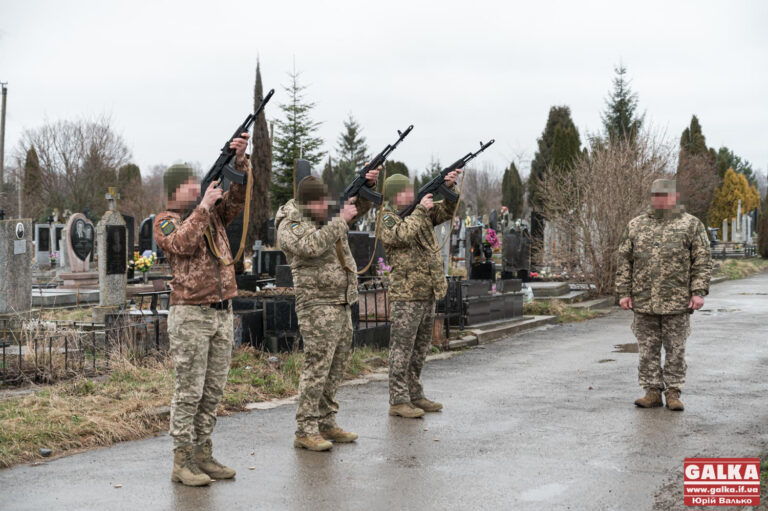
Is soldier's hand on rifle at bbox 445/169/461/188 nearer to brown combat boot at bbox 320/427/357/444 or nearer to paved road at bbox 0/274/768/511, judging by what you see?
paved road at bbox 0/274/768/511

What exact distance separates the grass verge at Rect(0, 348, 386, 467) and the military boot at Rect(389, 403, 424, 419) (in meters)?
1.44

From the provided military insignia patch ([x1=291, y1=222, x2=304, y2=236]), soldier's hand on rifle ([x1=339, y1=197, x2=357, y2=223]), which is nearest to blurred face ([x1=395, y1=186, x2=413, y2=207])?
soldier's hand on rifle ([x1=339, y1=197, x2=357, y2=223])

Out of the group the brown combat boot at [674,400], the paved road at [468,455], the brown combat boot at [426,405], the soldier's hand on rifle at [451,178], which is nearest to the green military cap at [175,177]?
the paved road at [468,455]

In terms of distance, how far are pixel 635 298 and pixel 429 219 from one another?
2.02 meters

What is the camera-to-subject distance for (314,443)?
564 cm

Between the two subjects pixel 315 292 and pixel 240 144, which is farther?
pixel 315 292

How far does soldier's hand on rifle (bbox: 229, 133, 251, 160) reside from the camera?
5012 millimetres

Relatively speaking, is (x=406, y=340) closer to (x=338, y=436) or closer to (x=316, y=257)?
(x=338, y=436)

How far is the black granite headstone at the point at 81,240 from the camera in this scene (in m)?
18.2

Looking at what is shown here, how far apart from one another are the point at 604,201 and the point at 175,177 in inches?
594

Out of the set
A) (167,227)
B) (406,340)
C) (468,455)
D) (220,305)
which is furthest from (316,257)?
(468,455)

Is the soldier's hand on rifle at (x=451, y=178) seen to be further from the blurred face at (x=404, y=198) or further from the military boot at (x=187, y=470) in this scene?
the military boot at (x=187, y=470)

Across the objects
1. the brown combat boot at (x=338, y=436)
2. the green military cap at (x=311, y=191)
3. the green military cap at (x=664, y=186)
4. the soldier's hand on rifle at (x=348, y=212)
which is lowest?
the brown combat boot at (x=338, y=436)

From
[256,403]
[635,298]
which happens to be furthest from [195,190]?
[635,298]
